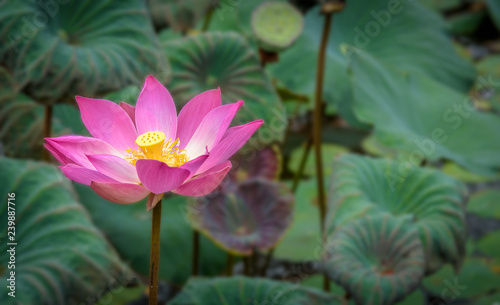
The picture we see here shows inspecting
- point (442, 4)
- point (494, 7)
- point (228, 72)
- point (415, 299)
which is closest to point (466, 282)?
point (415, 299)

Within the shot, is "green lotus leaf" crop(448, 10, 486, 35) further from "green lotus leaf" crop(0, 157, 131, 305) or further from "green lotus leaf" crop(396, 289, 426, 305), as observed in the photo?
"green lotus leaf" crop(0, 157, 131, 305)

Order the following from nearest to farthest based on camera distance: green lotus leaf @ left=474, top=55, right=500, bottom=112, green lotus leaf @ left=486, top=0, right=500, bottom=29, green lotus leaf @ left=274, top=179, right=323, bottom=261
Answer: green lotus leaf @ left=274, top=179, right=323, bottom=261, green lotus leaf @ left=474, top=55, right=500, bottom=112, green lotus leaf @ left=486, top=0, right=500, bottom=29

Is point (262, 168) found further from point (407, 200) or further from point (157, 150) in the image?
point (157, 150)

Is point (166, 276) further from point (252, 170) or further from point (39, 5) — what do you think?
point (39, 5)

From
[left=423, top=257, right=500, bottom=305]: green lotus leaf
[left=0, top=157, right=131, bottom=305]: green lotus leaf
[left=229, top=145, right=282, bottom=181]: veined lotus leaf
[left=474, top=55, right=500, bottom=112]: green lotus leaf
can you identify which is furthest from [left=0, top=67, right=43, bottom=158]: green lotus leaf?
[left=474, top=55, right=500, bottom=112]: green lotus leaf

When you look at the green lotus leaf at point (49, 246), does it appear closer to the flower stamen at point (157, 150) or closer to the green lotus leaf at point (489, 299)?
the flower stamen at point (157, 150)

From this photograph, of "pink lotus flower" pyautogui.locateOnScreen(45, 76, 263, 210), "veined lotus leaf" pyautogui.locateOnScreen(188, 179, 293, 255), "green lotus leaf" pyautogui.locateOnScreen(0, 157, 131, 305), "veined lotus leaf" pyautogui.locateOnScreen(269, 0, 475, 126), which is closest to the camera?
"pink lotus flower" pyautogui.locateOnScreen(45, 76, 263, 210)
